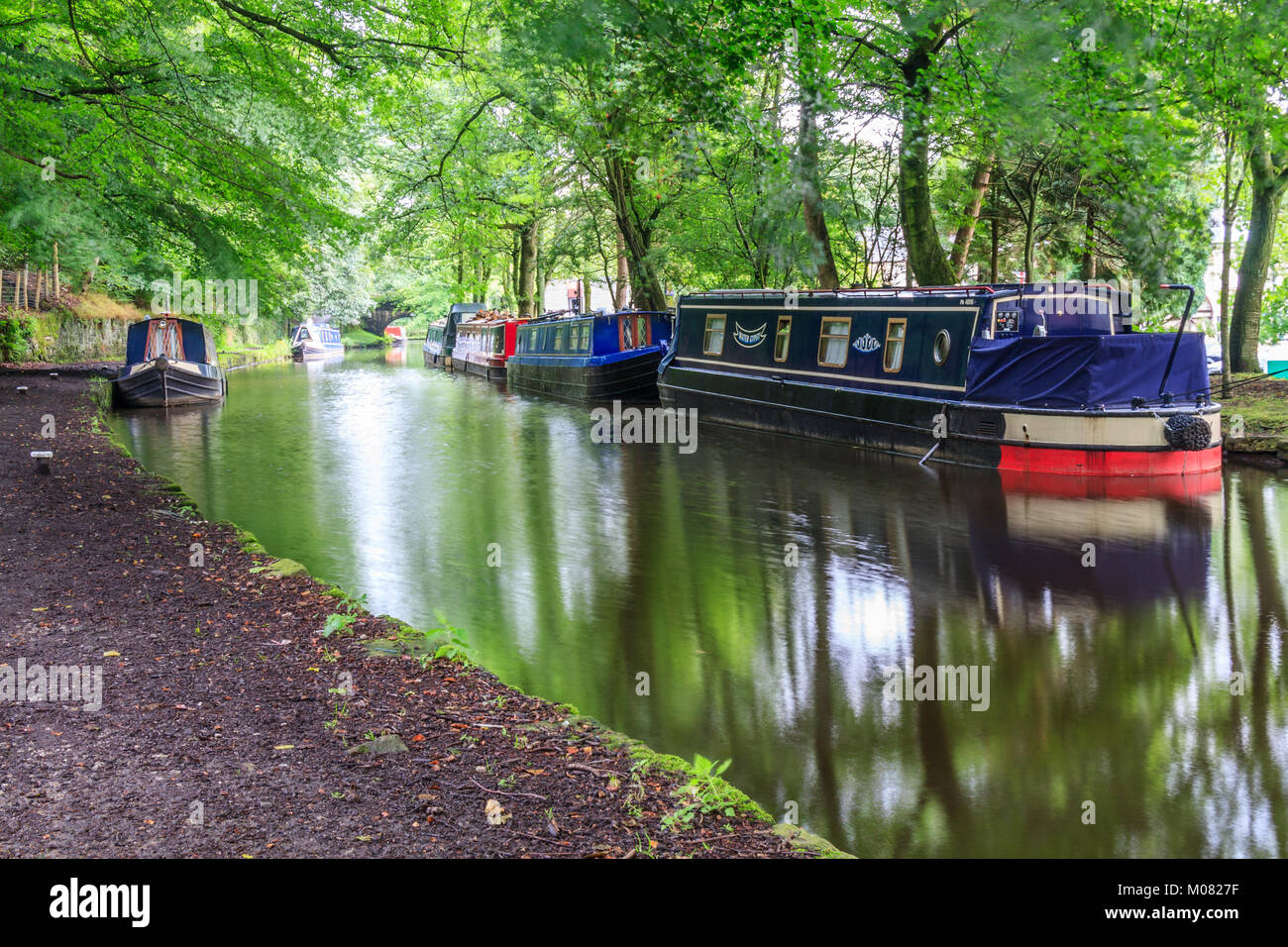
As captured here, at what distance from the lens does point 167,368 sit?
24.8m

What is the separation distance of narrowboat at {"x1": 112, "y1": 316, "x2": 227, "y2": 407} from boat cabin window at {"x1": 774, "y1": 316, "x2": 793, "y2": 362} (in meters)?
15.1

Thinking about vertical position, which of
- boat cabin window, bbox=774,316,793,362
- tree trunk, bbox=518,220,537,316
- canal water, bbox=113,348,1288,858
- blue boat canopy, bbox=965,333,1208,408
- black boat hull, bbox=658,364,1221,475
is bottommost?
canal water, bbox=113,348,1288,858

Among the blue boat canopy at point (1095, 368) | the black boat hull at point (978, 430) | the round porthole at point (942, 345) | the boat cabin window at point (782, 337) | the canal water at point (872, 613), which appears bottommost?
the canal water at point (872, 613)

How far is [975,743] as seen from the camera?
236 inches

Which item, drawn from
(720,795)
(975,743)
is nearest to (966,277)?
(975,743)

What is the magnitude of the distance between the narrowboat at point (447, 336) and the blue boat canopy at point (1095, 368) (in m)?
33.0

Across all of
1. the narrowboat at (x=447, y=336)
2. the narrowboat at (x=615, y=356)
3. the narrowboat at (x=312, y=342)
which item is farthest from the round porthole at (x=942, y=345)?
the narrowboat at (x=312, y=342)

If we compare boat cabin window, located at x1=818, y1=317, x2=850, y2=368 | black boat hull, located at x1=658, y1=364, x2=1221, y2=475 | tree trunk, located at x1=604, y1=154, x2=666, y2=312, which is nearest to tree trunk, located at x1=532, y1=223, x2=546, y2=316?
tree trunk, located at x1=604, y1=154, x2=666, y2=312

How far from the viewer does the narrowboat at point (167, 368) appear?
967 inches

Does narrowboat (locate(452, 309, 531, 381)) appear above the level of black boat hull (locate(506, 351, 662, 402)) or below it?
above

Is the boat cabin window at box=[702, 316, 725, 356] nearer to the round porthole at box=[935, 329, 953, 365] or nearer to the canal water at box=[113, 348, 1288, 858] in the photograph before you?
the canal water at box=[113, 348, 1288, 858]

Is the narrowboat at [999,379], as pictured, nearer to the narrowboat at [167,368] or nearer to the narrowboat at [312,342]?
the narrowboat at [167,368]

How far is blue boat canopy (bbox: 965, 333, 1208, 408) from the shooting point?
45.9 feet

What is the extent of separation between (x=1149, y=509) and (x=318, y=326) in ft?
164
